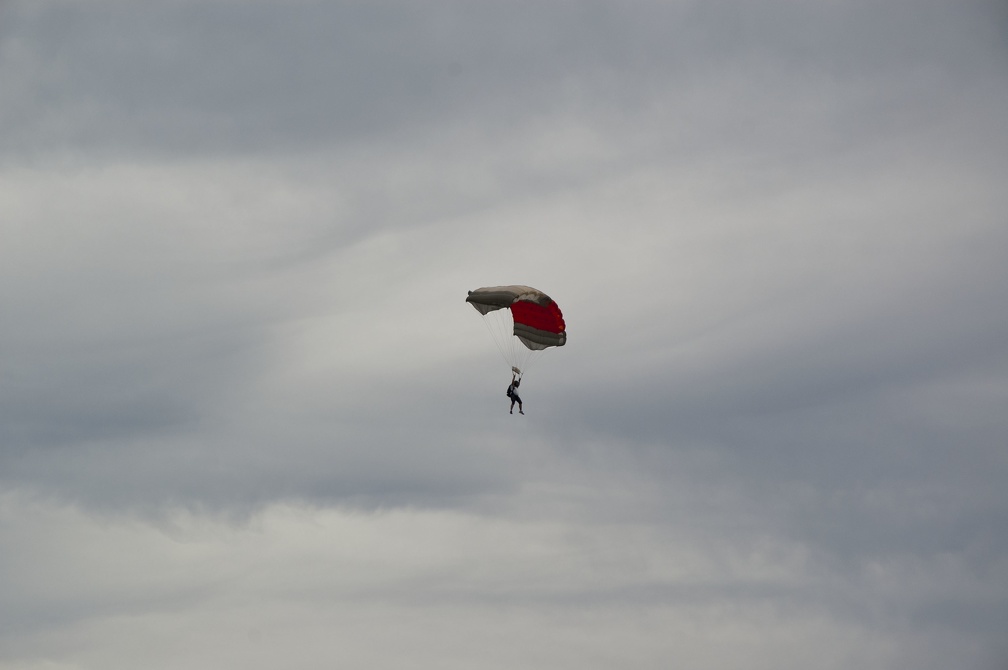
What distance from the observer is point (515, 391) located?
17050 cm

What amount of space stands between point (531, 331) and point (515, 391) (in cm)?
410

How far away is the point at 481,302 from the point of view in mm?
170500

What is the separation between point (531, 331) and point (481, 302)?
3.81m

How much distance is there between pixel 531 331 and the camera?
559ft

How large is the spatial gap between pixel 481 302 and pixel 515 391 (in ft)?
20.6
